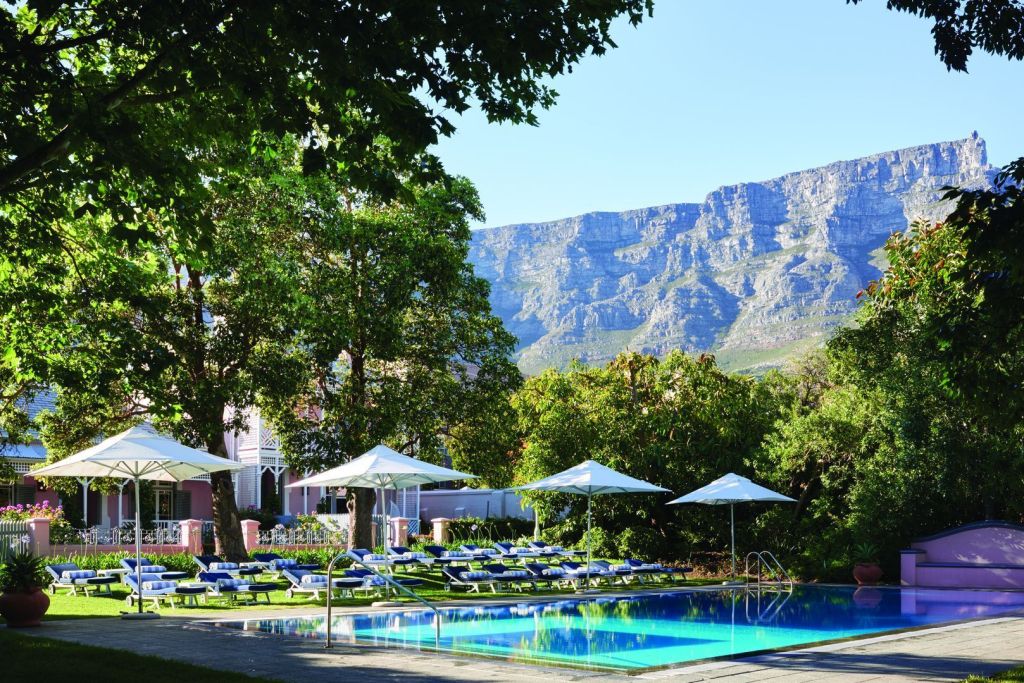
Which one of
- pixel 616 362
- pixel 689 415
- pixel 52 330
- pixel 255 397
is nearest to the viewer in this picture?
pixel 52 330

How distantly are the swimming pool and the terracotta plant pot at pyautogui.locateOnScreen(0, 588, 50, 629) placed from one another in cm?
274

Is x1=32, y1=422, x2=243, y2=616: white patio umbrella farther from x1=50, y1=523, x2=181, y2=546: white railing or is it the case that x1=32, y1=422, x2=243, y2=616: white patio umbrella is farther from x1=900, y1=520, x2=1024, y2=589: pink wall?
x1=900, y1=520, x2=1024, y2=589: pink wall

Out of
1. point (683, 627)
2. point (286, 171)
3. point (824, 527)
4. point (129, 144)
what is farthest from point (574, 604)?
point (129, 144)

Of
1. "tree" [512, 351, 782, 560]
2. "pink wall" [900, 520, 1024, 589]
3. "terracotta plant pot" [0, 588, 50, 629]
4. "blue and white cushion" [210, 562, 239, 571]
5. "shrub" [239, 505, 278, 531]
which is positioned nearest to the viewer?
"terracotta plant pot" [0, 588, 50, 629]

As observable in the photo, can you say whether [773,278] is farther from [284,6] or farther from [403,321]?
[284,6]

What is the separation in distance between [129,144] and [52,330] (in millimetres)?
8676

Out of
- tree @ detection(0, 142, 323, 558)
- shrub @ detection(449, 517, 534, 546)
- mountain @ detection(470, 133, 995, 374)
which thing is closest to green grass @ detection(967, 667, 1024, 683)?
tree @ detection(0, 142, 323, 558)

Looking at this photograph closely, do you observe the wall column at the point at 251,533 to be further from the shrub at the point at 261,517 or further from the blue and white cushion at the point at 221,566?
the blue and white cushion at the point at 221,566

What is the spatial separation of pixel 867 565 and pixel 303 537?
17.5 meters

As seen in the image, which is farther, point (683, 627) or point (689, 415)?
point (689, 415)

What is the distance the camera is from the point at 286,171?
24.4 m

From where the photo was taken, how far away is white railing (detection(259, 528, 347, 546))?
109 feet

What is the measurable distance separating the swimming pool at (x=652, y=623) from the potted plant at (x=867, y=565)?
163 cm

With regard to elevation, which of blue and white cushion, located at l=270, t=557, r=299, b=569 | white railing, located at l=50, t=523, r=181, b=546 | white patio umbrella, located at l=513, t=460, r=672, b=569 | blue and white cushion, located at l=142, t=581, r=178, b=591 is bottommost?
white railing, located at l=50, t=523, r=181, b=546
